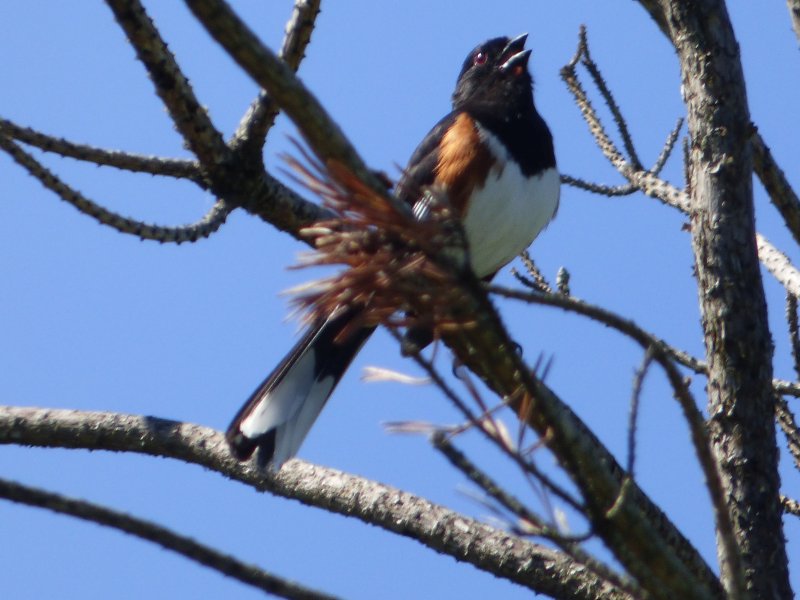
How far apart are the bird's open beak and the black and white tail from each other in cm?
126

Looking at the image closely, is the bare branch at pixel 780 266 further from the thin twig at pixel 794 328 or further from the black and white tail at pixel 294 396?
the black and white tail at pixel 294 396

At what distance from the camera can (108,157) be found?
2193 mm

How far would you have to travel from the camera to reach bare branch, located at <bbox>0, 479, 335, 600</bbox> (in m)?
1.01

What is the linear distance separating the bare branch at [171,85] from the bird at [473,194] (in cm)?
38

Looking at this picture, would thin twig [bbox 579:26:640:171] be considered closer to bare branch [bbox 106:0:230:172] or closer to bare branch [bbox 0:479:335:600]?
bare branch [bbox 106:0:230:172]

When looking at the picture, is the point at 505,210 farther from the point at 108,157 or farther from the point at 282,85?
the point at 282,85

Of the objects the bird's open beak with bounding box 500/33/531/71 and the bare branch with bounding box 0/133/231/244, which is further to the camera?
the bird's open beak with bounding box 500/33/531/71

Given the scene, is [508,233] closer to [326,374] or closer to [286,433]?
[326,374]

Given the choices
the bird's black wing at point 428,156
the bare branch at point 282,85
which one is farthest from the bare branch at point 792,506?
the bare branch at point 282,85

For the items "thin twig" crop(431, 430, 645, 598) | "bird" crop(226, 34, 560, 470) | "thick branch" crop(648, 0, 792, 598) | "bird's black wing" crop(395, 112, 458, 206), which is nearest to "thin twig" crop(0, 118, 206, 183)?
"bird" crop(226, 34, 560, 470)

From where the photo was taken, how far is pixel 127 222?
7.05 ft

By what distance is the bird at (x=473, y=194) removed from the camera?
2.36 meters

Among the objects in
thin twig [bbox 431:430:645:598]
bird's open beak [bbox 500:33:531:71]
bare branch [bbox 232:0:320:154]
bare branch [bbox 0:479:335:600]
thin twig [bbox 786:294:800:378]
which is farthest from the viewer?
bird's open beak [bbox 500:33:531:71]

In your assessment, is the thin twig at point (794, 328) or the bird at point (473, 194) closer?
the bird at point (473, 194)
